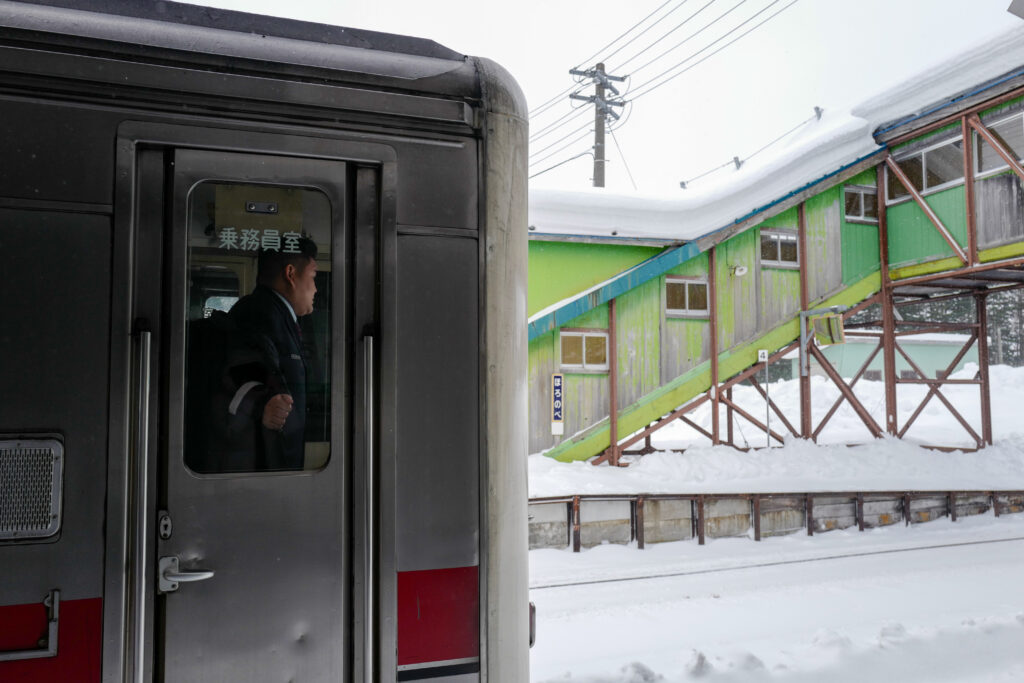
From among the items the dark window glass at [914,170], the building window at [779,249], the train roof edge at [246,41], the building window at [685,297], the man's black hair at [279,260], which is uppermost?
the dark window glass at [914,170]

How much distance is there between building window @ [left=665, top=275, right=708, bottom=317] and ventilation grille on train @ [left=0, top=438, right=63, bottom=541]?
43.8 ft

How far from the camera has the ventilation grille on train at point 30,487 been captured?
7.43 ft

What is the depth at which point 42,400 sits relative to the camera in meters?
2.31

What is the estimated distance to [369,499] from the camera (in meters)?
2.60

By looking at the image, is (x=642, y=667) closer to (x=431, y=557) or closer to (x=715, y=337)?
(x=431, y=557)

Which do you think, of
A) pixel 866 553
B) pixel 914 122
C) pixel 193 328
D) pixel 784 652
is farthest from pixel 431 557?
pixel 914 122

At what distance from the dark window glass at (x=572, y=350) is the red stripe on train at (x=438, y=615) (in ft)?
37.3

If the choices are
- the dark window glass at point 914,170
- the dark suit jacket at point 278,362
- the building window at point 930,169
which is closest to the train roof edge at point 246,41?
the dark suit jacket at point 278,362

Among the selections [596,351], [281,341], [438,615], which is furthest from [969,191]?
[281,341]

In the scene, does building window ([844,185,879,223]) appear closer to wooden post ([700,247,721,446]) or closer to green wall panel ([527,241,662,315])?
wooden post ([700,247,721,446])

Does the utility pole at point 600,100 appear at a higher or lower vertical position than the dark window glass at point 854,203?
higher

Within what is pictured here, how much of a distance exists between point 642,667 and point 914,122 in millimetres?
14089

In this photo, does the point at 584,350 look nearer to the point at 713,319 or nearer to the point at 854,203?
the point at 713,319

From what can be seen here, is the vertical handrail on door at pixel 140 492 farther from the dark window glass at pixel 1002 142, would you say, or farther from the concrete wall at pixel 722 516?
the dark window glass at pixel 1002 142
